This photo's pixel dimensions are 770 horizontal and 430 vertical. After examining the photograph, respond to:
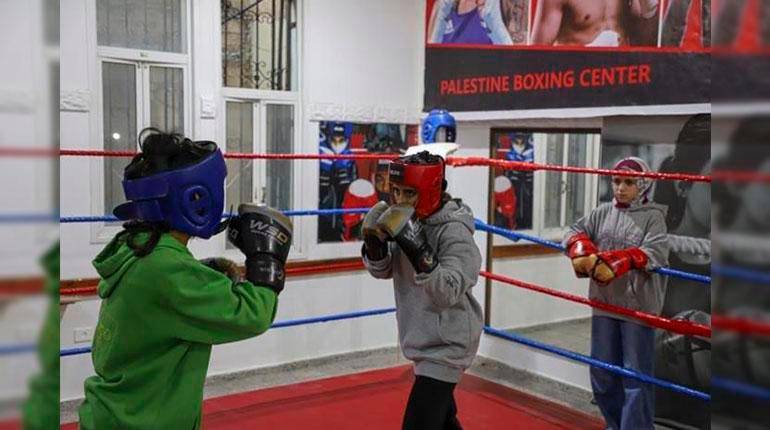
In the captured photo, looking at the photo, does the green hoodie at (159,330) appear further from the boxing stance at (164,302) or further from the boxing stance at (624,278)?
the boxing stance at (624,278)

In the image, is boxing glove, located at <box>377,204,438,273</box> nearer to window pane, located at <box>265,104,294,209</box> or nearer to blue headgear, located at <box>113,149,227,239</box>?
blue headgear, located at <box>113,149,227,239</box>

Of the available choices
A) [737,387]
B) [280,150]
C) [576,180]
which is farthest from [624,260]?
[576,180]

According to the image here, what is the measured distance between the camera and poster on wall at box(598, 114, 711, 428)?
10.3 feet

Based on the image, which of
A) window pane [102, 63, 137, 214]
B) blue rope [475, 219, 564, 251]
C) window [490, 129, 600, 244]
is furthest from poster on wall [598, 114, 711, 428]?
window pane [102, 63, 137, 214]

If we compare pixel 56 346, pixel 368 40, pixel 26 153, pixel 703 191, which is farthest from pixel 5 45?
pixel 368 40

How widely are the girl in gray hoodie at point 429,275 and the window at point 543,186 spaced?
2.55m

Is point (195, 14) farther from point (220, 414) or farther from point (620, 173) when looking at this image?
point (620, 173)

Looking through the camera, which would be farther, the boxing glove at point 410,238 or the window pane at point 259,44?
the window pane at point 259,44

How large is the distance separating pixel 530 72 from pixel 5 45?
11.9ft

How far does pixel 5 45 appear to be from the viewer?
30 centimetres

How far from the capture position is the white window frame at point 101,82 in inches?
136

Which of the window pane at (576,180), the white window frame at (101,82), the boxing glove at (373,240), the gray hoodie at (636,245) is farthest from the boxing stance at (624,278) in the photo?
the window pane at (576,180)

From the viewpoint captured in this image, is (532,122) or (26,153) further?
(532,122)

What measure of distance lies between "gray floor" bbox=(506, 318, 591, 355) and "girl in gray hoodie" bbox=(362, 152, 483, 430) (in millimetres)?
2796
